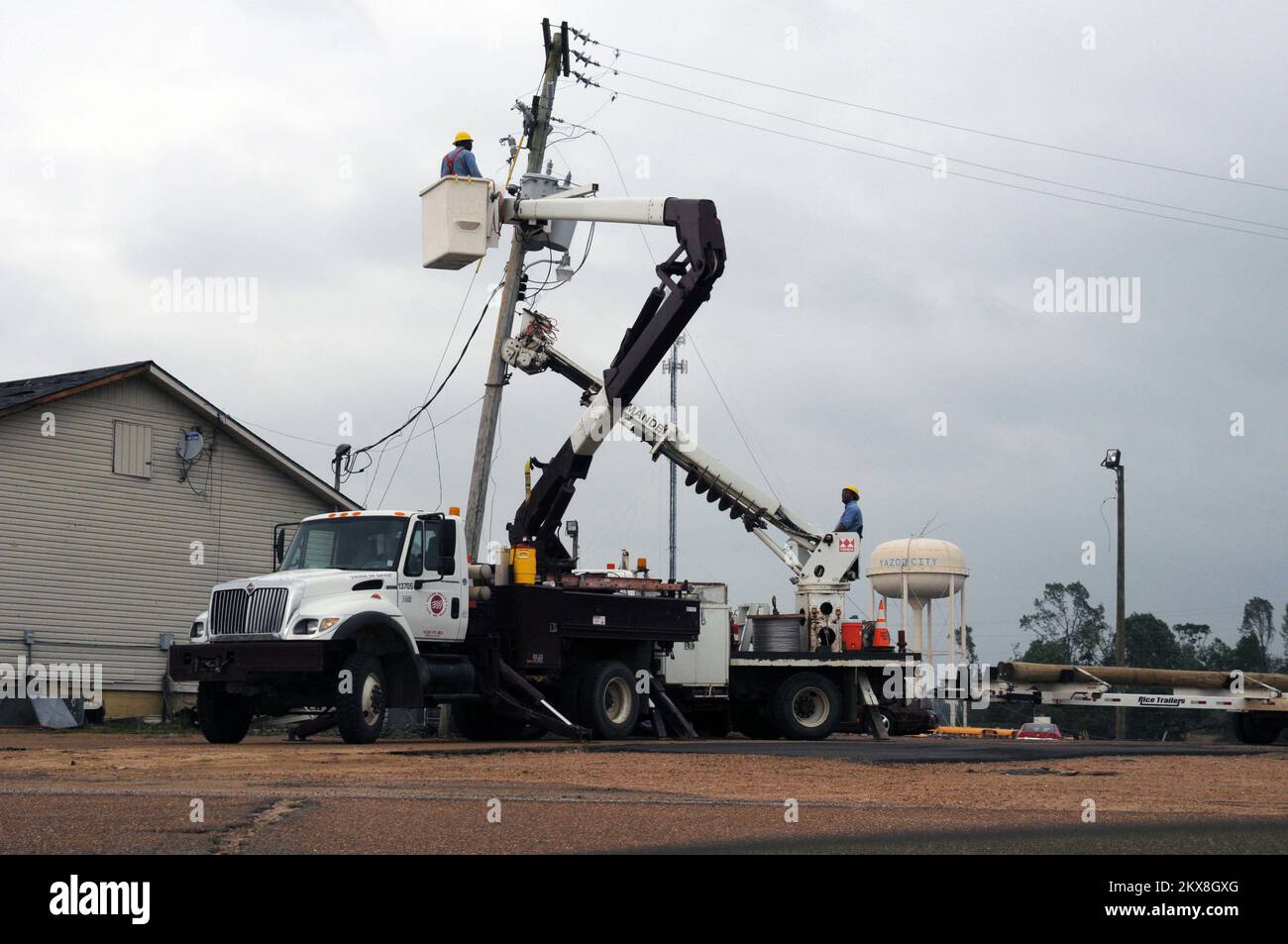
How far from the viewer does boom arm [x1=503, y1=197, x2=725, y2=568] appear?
2114 centimetres

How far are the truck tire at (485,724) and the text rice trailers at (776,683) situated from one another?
7.83 ft

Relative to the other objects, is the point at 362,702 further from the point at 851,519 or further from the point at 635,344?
the point at 851,519

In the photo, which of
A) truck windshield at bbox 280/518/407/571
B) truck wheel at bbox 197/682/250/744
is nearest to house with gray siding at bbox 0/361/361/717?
truck wheel at bbox 197/682/250/744

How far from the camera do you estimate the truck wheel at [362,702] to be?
1736cm

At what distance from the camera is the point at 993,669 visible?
82.1 feet

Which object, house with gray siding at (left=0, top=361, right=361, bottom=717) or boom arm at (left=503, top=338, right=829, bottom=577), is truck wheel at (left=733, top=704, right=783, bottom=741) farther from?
house with gray siding at (left=0, top=361, right=361, bottom=717)

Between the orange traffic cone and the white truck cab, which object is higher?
the white truck cab

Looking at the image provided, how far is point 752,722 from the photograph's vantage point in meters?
24.4

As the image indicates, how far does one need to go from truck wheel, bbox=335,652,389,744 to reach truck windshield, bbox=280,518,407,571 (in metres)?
1.26

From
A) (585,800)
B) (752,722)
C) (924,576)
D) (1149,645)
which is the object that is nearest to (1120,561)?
(924,576)

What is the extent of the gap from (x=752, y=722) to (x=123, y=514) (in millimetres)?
12575
